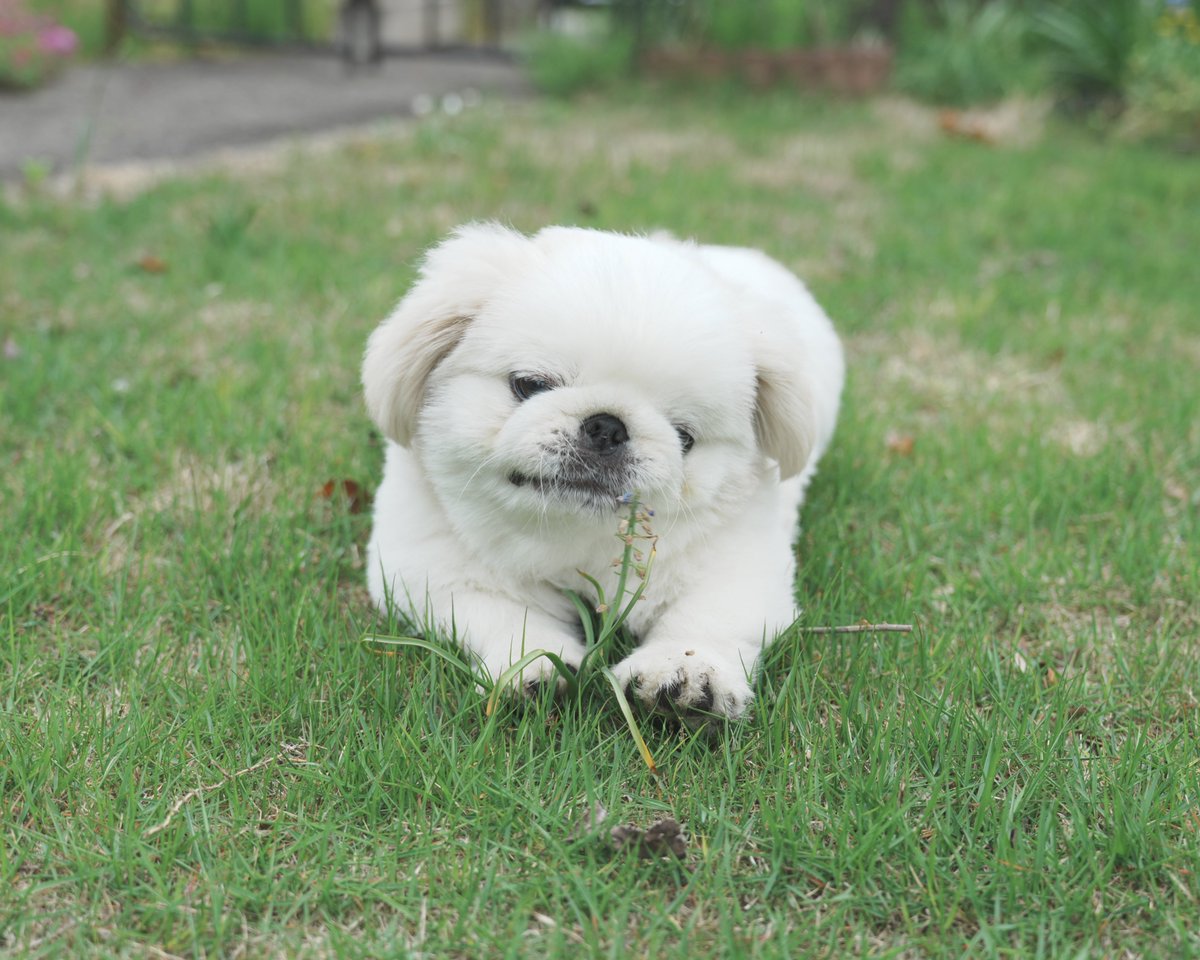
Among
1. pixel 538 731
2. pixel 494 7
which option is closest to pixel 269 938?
pixel 538 731

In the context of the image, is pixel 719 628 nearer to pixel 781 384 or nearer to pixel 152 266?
pixel 781 384

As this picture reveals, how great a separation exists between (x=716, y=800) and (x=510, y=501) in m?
0.68

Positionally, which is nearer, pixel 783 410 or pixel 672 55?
pixel 783 410

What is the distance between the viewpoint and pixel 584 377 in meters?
2.11

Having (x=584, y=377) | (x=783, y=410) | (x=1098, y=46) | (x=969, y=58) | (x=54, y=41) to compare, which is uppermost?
(x=1098, y=46)

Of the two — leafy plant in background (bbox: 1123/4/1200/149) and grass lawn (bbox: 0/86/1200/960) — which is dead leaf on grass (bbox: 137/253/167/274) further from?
leafy plant in background (bbox: 1123/4/1200/149)

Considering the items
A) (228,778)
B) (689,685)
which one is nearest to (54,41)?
(228,778)

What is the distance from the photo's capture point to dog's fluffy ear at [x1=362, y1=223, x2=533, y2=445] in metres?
2.27

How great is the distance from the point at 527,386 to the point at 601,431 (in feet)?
0.63

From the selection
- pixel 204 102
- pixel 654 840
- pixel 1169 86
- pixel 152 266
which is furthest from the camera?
pixel 204 102

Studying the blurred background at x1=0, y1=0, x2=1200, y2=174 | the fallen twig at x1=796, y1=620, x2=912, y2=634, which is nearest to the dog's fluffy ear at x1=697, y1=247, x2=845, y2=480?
the fallen twig at x1=796, y1=620, x2=912, y2=634

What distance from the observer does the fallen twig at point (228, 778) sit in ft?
6.12

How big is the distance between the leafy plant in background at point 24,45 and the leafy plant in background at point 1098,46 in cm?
796

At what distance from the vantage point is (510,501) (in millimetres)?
2197
